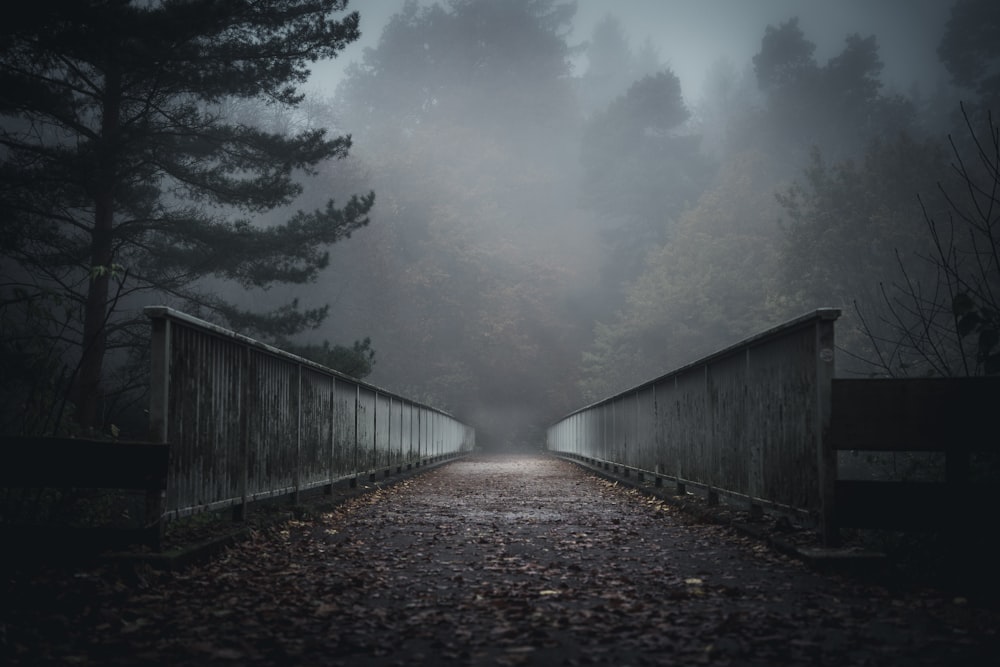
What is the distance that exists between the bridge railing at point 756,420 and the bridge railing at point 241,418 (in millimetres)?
4802

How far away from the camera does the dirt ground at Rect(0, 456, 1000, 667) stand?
357 centimetres

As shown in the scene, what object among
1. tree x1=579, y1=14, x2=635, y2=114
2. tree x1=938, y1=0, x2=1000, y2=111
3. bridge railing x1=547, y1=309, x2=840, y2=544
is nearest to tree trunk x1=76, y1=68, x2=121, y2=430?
bridge railing x1=547, y1=309, x2=840, y2=544

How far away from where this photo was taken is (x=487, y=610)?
448 cm

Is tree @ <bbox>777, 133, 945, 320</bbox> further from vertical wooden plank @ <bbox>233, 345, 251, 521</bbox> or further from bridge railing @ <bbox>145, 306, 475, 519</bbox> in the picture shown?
vertical wooden plank @ <bbox>233, 345, 251, 521</bbox>

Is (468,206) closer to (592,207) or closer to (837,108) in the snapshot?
(592,207)

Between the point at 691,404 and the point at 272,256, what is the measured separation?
11.7 m

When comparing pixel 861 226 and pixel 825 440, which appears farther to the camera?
pixel 861 226

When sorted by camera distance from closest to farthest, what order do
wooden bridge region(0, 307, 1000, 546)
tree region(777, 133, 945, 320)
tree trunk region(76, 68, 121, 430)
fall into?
wooden bridge region(0, 307, 1000, 546) → tree trunk region(76, 68, 121, 430) → tree region(777, 133, 945, 320)

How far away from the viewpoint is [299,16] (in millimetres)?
16422

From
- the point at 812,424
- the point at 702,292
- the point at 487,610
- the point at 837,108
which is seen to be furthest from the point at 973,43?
the point at 487,610

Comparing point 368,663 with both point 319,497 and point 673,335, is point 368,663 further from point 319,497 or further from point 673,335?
point 673,335

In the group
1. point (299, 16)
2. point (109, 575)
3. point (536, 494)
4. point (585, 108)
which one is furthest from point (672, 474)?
point (585, 108)

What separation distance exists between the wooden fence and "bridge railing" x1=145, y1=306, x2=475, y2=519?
15.8 ft

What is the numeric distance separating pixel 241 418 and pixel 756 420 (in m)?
4.94
